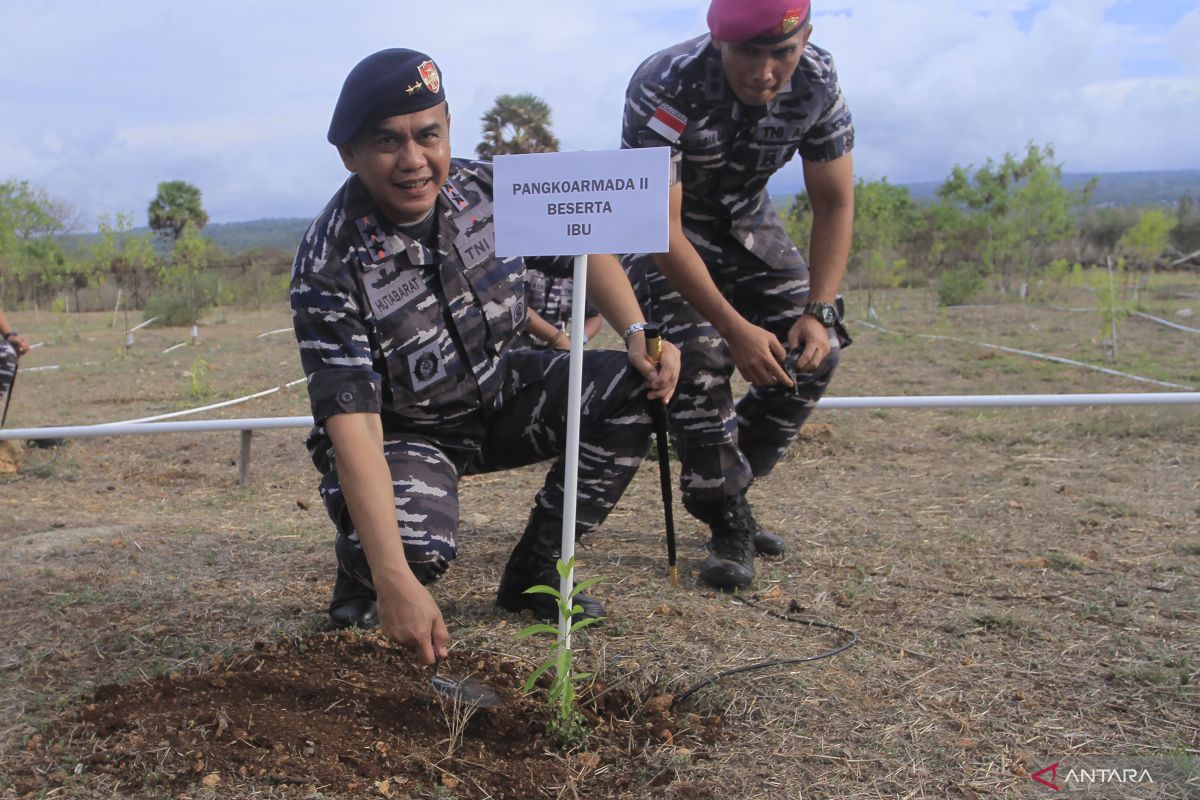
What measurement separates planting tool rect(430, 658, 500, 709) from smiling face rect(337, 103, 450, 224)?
1.12m

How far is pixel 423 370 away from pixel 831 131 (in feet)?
5.20

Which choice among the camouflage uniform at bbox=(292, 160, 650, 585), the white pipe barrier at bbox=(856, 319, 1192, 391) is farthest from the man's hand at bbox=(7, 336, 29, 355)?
the white pipe barrier at bbox=(856, 319, 1192, 391)

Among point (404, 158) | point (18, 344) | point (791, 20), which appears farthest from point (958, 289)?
point (404, 158)

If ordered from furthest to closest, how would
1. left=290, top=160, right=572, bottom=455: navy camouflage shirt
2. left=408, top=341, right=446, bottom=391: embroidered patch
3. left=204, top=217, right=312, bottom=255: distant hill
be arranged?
1. left=204, top=217, right=312, bottom=255: distant hill
2. left=408, top=341, right=446, bottom=391: embroidered patch
3. left=290, top=160, right=572, bottom=455: navy camouflage shirt

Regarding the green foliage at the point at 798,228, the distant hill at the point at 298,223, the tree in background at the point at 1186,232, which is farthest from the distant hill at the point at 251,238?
the tree in background at the point at 1186,232

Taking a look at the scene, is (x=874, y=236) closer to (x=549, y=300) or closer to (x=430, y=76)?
(x=549, y=300)

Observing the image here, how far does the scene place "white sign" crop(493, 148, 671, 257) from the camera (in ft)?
7.18

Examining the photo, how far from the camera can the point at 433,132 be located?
253 cm

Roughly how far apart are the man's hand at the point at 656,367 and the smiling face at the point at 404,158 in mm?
660

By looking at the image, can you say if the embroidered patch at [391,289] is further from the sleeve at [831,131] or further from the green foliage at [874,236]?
the green foliage at [874,236]

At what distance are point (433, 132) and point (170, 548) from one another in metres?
2.10

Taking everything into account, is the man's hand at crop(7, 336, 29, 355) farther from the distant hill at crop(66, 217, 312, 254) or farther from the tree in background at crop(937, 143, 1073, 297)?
the tree in background at crop(937, 143, 1073, 297)

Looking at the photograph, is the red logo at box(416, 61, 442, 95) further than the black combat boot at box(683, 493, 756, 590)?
No

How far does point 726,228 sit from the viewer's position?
137 inches
